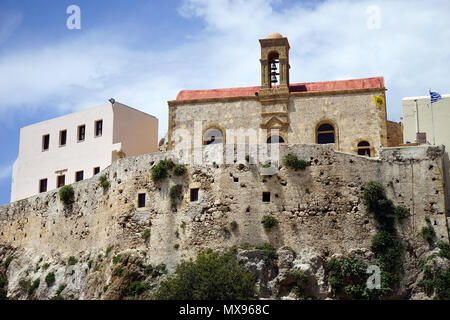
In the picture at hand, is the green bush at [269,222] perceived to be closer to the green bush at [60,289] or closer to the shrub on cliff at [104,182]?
the shrub on cliff at [104,182]

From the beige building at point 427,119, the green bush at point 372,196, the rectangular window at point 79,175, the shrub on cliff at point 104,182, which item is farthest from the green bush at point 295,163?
the rectangular window at point 79,175

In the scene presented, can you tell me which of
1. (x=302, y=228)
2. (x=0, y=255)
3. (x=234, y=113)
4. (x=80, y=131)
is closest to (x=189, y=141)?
(x=234, y=113)

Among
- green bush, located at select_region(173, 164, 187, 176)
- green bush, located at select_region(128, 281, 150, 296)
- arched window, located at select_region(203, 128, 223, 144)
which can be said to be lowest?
green bush, located at select_region(128, 281, 150, 296)

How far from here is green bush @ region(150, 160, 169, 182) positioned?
144 ft

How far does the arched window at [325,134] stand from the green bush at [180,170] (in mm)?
9310

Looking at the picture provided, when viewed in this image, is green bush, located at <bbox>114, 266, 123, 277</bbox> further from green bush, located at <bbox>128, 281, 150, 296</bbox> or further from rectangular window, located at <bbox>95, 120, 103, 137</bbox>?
rectangular window, located at <bbox>95, 120, 103, 137</bbox>

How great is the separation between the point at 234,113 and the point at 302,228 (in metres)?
11.0

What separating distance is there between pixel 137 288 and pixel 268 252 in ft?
22.9

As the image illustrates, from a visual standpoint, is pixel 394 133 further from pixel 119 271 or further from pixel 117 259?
pixel 119 271

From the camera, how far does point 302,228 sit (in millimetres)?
41438

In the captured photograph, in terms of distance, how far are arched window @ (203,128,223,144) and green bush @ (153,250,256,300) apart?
12.1 metres

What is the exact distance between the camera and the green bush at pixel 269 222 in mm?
41406

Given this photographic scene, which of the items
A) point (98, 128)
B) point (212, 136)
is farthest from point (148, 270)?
point (98, 128)

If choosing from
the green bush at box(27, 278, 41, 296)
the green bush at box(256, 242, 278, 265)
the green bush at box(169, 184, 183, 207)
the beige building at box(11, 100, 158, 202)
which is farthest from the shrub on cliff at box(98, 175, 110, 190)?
the green bush at box(256, 242, 278, 265)
